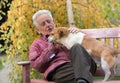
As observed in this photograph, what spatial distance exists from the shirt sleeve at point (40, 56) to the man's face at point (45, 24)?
202 millimetres

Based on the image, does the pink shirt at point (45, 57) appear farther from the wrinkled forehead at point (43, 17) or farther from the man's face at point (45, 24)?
the wrinkled forehead at point (43, 17)

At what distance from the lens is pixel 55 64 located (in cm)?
361

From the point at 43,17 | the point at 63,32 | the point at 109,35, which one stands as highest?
the point at 43,17

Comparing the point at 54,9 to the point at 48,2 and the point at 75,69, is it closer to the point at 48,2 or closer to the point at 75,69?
the point at 48,2

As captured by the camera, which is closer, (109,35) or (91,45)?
(91,45)

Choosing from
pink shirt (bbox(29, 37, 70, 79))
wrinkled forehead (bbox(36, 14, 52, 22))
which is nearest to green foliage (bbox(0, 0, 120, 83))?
wrinkled forehead (bbox(36, 14, 52, 22))

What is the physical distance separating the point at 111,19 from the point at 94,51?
1.70 metres

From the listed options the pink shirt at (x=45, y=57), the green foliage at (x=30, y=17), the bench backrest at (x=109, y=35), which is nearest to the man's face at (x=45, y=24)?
the pink shirt at (x=45, y=57)

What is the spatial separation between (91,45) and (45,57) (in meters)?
0.56

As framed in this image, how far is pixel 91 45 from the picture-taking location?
381cm

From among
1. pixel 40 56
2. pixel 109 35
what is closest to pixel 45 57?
pixel 40 56

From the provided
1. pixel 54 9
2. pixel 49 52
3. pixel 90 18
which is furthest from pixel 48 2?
pixel 49 52

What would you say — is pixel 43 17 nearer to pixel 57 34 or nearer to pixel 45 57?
pixel 57 34

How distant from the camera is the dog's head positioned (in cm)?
365
